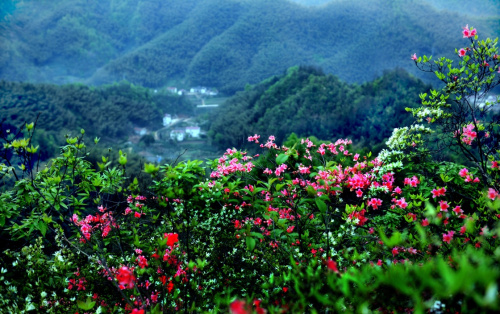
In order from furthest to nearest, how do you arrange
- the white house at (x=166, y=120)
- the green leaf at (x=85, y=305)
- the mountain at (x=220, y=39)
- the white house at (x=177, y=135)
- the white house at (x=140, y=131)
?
the mountain at (x=220, y=39) < the white house at (x=166, y=120) < the white house at (x=140, y=131) < the white house at (x=177, y=135) < the green leaf at (x=85, y=305)

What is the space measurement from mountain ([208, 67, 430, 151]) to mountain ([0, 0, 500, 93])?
94.8 feet

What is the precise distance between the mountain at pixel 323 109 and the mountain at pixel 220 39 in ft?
94.8

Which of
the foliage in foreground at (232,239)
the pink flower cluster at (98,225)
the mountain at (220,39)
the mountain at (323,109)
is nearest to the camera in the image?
the foliage in foreground at (232,239)

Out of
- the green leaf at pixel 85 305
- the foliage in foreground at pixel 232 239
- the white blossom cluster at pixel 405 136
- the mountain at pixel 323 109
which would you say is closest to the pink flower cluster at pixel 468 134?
the foliage in foreground at pixel 232 239

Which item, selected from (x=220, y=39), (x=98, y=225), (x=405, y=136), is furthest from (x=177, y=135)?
(x=220, y=39)

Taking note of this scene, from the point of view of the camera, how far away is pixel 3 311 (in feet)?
5.21

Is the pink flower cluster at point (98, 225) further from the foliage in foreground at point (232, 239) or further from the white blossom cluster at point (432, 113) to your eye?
the white blossom cluster at point (432, 113)

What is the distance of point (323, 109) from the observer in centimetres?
3206

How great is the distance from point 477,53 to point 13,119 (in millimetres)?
46006

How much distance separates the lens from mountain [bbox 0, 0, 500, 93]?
215ft

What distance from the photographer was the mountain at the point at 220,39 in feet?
215

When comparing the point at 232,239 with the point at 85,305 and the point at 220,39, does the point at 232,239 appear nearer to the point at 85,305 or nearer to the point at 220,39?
the point at 85,305

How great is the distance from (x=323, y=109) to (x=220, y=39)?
5751cm

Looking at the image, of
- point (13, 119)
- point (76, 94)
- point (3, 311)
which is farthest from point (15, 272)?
point (76, 94)
